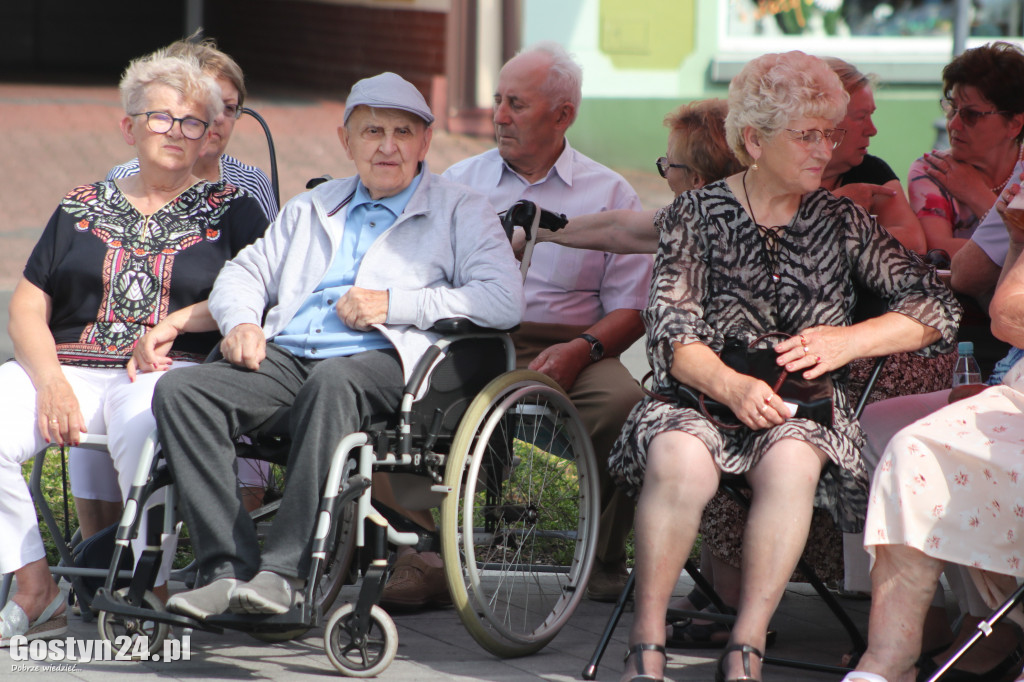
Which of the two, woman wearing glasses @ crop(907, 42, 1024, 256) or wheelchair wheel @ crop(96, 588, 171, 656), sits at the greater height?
woman wearing glasses @ crop(907, 42, 1024, 256)

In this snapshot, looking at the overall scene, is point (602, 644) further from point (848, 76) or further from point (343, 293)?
point (848, 76)

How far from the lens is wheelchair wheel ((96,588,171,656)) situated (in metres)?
3.42

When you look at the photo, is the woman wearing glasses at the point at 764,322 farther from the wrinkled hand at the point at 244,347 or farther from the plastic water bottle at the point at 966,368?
the wrinkled hand at the point at 244,347

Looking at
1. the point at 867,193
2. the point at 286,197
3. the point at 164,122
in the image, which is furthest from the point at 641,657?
the point at 286,197

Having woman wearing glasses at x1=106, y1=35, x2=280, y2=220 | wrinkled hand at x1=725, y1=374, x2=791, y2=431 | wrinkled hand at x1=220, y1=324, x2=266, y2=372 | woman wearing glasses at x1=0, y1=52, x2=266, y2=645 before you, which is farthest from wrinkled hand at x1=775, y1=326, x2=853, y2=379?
woman wearing glasses at x1=106, y1=35, x2=280, y2=220

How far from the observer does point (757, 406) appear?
3330 millimetres

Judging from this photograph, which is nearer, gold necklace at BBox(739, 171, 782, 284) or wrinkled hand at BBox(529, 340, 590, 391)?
gold necklace at BBox(739, 171, 782, 284)

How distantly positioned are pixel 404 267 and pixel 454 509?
79 cm

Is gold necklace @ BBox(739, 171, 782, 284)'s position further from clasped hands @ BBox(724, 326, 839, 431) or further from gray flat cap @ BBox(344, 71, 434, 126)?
gray flat cap @ BBox(344, 71, 434, 126)

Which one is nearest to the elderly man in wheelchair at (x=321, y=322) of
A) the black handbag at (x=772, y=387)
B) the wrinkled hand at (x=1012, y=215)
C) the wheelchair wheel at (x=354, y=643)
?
the wheelchair wheel at (x=354, y=643)

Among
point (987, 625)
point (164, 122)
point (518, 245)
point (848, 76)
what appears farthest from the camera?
point (848, 76)

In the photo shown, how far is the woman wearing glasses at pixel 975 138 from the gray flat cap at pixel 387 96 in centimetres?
173

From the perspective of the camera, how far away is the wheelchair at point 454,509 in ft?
10.9

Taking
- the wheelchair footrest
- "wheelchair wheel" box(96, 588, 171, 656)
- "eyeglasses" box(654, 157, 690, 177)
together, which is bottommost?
"wheelchair wheel" box(96, 588, 171, 656)
